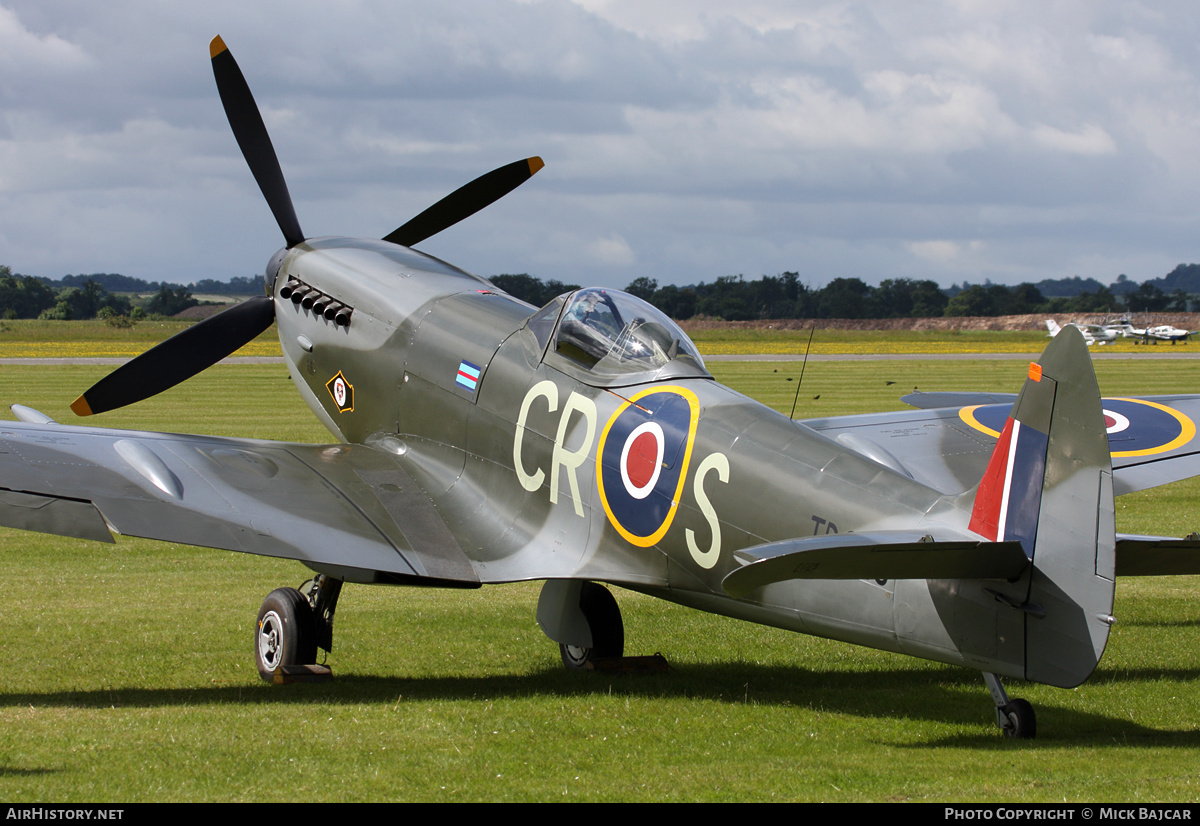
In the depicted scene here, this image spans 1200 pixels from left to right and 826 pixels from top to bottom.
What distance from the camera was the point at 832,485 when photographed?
6.29m

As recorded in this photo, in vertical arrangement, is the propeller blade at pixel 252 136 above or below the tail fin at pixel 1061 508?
above

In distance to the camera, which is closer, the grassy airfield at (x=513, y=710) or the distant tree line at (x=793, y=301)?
the grassy airfield at (x=513, y=710)

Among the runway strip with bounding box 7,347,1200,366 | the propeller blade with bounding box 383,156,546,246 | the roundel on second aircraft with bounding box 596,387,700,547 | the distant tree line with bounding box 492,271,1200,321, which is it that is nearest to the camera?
the roundel on second aircraft with bounding box 596,387,700,547

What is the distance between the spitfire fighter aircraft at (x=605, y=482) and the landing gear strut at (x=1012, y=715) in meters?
0.01

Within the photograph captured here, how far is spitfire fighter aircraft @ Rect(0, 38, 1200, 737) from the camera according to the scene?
540cm

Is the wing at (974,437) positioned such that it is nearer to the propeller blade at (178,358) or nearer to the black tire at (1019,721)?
the black tire at (1019,721)

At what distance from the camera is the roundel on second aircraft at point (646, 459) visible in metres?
6.91

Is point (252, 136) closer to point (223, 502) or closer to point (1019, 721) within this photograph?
point (223, 502)

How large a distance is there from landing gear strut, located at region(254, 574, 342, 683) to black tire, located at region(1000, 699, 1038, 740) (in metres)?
4.21

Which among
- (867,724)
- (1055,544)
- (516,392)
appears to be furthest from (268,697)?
(1055,544)

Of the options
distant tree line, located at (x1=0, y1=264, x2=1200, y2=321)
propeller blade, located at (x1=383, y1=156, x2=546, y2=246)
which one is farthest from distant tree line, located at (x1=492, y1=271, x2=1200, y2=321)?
propeller blade, located at (x1=383, y1=156, x2=546, y2=246)

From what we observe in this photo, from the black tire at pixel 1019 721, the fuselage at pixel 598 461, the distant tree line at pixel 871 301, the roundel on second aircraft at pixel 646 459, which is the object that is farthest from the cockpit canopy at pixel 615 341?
the distant tree line at pixel 871 301

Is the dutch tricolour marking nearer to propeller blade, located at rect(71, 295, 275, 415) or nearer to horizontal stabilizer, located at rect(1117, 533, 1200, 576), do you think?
propeller blade, located at rect(71, 295, 275, 415)

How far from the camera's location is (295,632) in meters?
7.90
